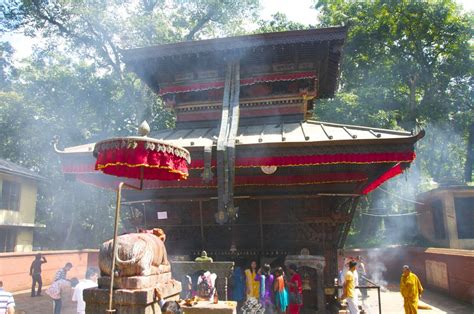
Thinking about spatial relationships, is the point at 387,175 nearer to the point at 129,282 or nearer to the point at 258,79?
the point at 258,79

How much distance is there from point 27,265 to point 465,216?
910 inches

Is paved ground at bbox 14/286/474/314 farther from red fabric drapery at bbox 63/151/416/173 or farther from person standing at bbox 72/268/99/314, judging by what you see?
red fabric drapery at bbox 63/151/416/173

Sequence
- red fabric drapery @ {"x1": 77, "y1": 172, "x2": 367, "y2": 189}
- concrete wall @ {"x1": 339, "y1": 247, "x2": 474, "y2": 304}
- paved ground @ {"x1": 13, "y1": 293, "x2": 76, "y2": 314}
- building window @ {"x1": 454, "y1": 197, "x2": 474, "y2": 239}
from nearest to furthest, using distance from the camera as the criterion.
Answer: red fabric drapery @ {"x1": 77, "y1": 172, "x2": 367, "y2": 189} < paved ground @ {"x1": 13, "y1": 293, "x2": 76, "y2": 314} < concrete wall @ {"x1": 339, "y1": 247, "x2": 474, "y2": 304} < building window @ {"x1": 454, "y1": 197, "x2": 474, "y2": 239}

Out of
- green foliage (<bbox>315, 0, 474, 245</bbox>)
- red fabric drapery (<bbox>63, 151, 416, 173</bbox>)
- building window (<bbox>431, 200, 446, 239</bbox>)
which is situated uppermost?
green foliage (<bbox>315, 0, 474, 245</bbox>)

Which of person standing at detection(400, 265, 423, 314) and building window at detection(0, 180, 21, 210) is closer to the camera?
person standing at detection(400, 265, 423, 314)

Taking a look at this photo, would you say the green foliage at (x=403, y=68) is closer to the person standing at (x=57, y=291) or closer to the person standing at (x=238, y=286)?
the person standing at (x=238, y=286)

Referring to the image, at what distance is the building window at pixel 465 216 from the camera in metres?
21.2

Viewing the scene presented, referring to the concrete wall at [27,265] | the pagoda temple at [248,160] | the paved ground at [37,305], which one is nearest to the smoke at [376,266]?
the pagoda temple at [248,160]

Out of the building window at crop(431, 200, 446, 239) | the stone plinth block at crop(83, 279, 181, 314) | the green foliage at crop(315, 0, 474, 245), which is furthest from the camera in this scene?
the green foliage at crop(315, 0, 474, 245)

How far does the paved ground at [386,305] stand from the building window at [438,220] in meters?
7.59

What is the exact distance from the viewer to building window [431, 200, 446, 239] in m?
22.0

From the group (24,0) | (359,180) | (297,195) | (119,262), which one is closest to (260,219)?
(297,195)

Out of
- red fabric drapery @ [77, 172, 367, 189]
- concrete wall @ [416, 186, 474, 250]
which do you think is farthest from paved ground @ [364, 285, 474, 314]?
concrete wall @ [416, 186, 474, 250]

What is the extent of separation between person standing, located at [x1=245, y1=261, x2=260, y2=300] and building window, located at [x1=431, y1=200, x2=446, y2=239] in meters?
16.9
